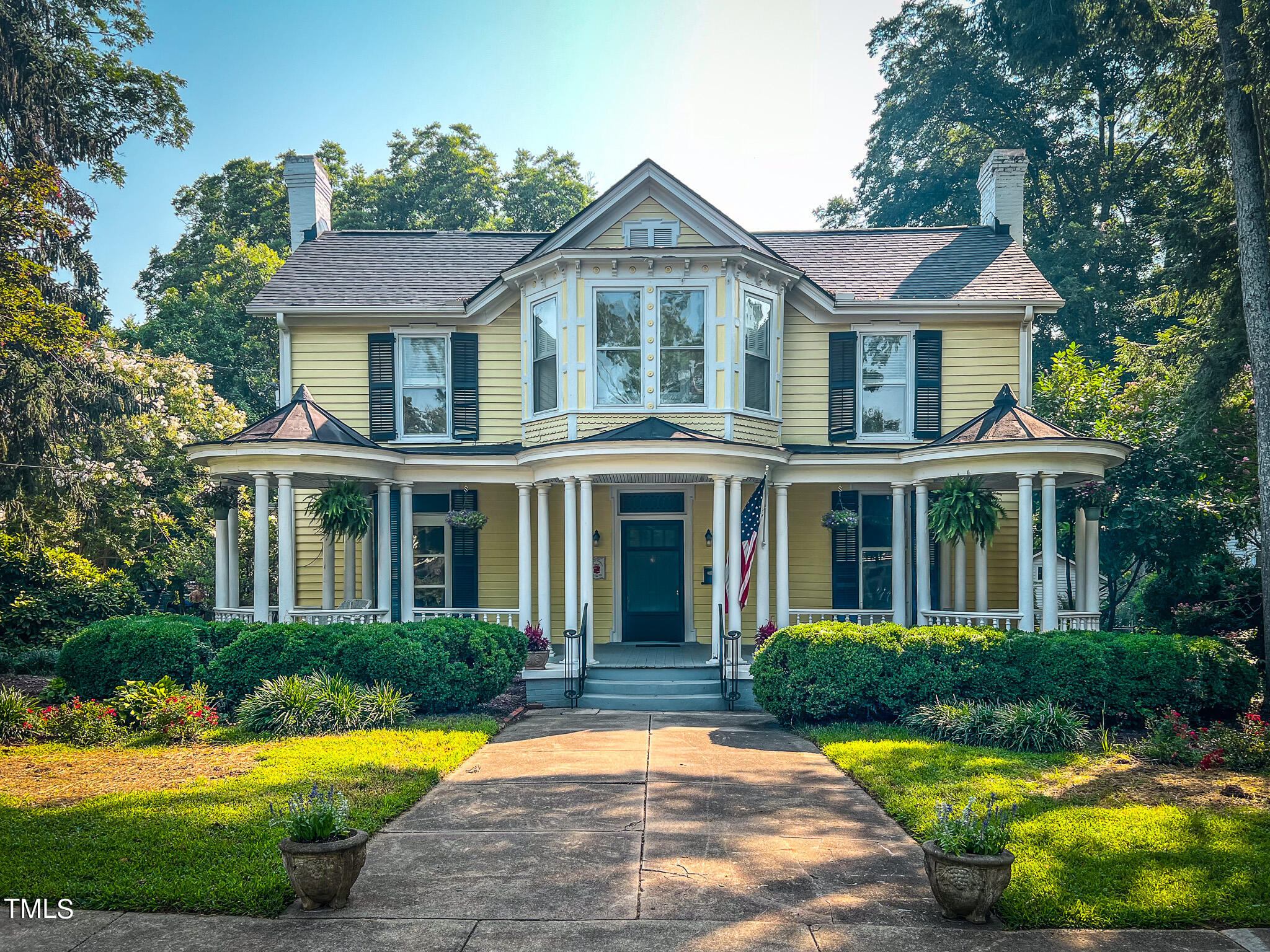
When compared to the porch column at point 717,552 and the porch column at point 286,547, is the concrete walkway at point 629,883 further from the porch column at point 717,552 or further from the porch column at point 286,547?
the porch column at point 286,547

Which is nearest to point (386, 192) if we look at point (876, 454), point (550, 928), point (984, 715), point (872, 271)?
point (872, 271)

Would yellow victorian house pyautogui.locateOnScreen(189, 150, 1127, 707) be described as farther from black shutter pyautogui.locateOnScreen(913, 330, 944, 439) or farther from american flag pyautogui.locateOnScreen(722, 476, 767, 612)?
american flag pyautogui.locateOnScreen(722, 476, 767, 612)

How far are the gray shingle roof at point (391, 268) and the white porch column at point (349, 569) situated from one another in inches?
173

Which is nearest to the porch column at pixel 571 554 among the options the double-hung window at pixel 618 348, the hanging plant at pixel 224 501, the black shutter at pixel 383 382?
the double-hung window at pixel 618 348

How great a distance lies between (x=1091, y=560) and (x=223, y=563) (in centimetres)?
1449

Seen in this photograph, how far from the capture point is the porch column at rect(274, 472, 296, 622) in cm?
1384

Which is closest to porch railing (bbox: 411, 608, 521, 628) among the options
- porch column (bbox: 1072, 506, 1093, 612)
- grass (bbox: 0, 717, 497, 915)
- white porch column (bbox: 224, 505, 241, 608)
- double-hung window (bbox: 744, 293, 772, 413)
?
white porch column (bbox: 224, 505, 241, 608)

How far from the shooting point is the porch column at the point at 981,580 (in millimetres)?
15055

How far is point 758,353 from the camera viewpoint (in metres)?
15.5

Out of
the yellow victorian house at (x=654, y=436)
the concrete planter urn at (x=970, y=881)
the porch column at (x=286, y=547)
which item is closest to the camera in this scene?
the concrete planter urn at (x=970, y=881)

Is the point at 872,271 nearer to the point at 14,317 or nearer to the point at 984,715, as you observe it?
the point at 984,715

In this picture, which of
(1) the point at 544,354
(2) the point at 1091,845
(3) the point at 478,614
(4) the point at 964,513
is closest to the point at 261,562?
(3) the point at 478,614

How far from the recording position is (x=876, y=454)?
15.2m

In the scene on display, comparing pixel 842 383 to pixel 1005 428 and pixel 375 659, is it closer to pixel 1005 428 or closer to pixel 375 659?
pixel 1005 428
